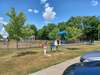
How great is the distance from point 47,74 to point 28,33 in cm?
2181

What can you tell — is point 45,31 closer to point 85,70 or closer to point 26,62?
point 26,62

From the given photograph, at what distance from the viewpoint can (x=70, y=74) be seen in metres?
4.66

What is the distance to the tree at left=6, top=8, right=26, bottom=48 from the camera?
36.7 meters

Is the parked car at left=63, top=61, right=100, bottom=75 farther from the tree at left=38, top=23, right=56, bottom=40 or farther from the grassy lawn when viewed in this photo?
the tree at left=38, top=23, right=56, bottom=40

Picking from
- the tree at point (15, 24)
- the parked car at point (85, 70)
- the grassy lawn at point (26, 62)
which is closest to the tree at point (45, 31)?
the tree at point (15, 24)

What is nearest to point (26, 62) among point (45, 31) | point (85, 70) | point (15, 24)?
point (15, 24)

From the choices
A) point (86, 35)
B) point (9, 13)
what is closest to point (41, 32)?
point (86, 35)

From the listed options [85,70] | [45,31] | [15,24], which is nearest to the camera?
[85,70]

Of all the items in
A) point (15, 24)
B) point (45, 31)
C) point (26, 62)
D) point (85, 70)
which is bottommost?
point (26, 62)

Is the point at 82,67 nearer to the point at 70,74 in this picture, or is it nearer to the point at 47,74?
the point at 70,74

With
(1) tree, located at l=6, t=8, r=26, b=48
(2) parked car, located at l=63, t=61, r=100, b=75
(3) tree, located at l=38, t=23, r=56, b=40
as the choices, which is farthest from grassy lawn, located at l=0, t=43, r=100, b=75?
(3) tree, located at l=38, t=23, r=56, b=40

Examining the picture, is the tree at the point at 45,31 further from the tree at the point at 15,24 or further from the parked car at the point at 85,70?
the parked car at the point at 85,70

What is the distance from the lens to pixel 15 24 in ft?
124

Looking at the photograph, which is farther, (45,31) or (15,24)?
(45,31)
